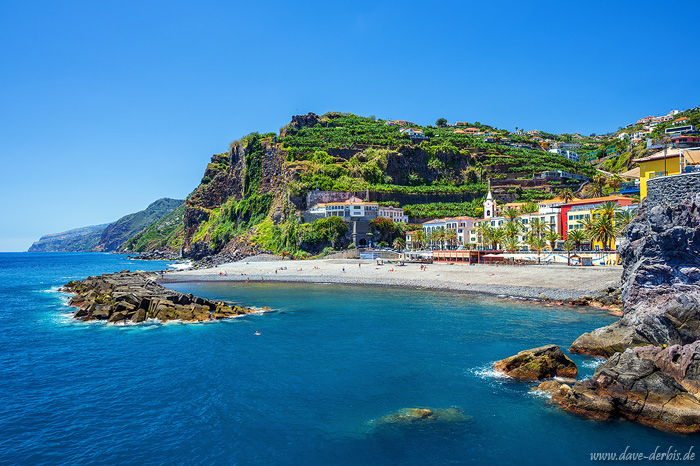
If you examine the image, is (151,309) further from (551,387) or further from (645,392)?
(645,392)

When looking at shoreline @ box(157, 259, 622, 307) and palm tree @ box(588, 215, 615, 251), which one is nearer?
shoreline @ box(157, 259, 622, 307)

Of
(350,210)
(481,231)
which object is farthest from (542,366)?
(350,210)

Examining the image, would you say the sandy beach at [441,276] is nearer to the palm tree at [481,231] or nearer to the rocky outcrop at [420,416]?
the palm tree at [481,231]

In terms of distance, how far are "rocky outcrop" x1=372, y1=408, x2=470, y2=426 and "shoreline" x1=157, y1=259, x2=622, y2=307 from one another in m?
24.5

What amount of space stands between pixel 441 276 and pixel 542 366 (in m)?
32.6

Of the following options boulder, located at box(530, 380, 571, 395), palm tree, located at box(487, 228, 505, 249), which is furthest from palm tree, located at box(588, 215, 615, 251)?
boulder, located at box(530, 380, 571, 395)

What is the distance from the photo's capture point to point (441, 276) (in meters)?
50.1

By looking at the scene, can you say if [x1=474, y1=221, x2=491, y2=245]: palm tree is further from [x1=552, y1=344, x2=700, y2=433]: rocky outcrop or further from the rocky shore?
[x1=552, y1=344, x2=700, y2=433]: rocky outcrop

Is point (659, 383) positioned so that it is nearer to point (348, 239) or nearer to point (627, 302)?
point (627, 302)

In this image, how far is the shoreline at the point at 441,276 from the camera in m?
38.2

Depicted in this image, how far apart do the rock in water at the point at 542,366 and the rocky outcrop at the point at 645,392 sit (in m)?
2.08

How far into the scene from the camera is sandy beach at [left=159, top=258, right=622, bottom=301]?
38469mm

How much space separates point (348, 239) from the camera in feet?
262

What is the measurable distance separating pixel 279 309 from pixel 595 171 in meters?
99.3
